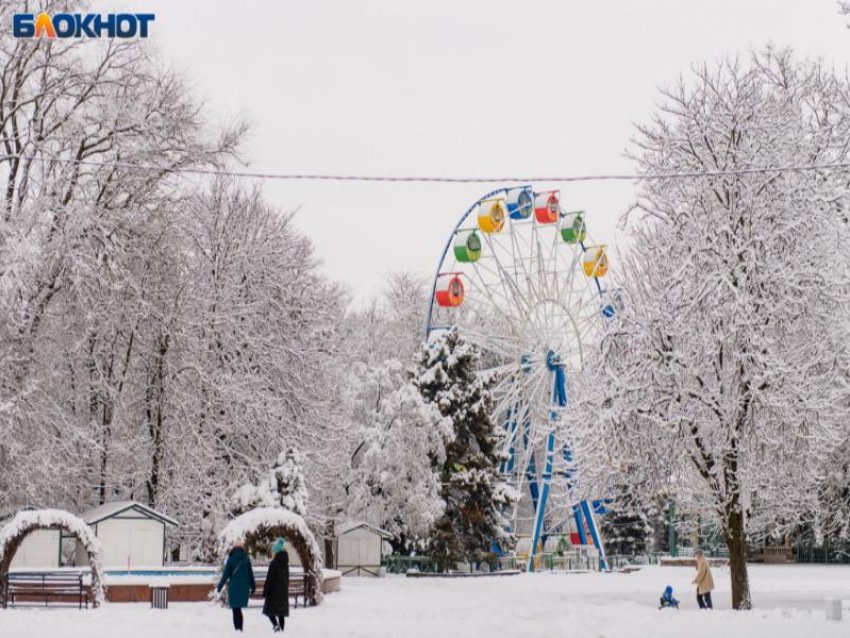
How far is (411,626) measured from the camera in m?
19.7

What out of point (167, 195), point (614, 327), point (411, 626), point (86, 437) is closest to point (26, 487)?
point (86, 437)

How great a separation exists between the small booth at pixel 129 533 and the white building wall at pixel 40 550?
0.96 meters

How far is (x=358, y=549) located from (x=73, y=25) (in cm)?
2175

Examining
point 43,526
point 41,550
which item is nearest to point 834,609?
point 43,526

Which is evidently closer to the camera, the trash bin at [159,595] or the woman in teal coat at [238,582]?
the woman in teal coat at [238,582]

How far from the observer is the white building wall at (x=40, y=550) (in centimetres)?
3003

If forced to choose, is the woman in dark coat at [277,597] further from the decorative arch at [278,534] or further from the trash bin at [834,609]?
the trash bin at [834,609]

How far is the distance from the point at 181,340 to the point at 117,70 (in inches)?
317

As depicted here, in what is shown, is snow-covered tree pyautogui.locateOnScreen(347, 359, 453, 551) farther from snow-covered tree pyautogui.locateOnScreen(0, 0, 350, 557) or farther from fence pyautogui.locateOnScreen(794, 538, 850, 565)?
fence pyautogui.locateOnScreen(794, 538, 850, 565)

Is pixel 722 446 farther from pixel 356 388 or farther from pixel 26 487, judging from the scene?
pixel 356 388

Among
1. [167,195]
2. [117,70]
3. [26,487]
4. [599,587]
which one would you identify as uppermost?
[117,70]

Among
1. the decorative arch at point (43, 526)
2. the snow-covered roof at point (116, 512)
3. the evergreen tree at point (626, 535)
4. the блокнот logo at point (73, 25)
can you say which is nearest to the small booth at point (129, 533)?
the snow-covered roof at point (116, 512)

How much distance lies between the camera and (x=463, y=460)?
46.6 m

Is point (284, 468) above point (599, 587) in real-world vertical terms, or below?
above
